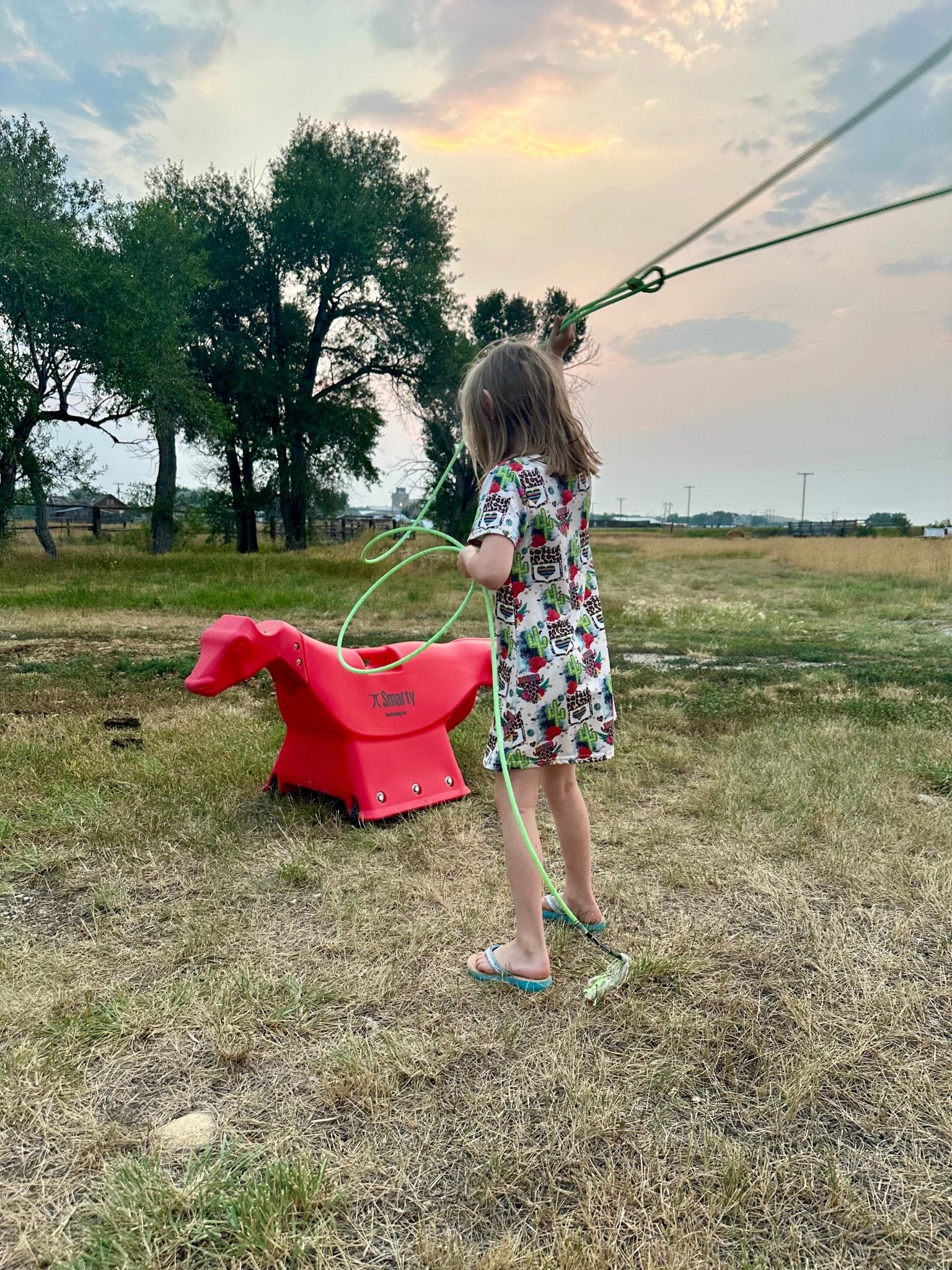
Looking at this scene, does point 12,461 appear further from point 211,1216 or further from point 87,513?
point 87,513

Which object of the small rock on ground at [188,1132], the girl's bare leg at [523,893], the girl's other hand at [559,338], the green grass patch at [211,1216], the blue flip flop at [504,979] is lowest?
the small rock on ground at [188,1132]

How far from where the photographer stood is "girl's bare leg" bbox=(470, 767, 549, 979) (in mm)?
2121

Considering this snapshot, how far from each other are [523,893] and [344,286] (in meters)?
22.8

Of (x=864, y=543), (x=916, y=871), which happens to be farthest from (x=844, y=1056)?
(x=864, y=543)

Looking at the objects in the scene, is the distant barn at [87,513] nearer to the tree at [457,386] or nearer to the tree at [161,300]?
the tree at [457,386]

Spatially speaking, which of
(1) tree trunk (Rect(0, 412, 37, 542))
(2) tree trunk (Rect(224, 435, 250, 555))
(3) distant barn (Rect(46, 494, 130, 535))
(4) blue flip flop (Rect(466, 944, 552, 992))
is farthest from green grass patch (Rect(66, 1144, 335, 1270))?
(3) distant barn (Rect(46, 494, 130, 535))

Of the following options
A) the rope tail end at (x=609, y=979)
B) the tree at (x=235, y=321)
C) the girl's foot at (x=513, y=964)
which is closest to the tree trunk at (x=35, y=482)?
the tree at (x=235, y=321)

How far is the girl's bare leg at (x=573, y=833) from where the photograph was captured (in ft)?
7.37

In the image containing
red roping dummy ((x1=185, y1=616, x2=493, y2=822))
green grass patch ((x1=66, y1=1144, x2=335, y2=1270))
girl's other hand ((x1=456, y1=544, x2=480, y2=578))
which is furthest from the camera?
red roping dummy ((x1=185, y1=616, x2=493, y2=822))

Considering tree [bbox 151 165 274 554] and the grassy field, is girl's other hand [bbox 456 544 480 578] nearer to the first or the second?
the grassy field

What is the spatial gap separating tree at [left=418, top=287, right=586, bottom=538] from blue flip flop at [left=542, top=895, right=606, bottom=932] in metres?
15.7

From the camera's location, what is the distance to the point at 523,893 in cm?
213

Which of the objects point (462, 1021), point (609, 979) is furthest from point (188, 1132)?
point (609, 979)

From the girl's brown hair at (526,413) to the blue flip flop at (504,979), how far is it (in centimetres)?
123
